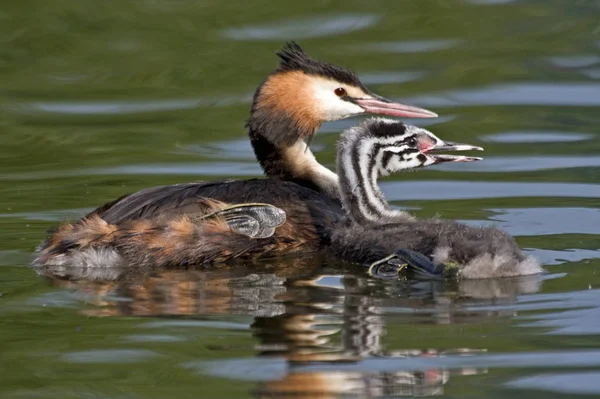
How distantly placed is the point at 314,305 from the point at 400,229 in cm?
99

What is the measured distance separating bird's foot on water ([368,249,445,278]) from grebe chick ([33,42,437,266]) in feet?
2.39

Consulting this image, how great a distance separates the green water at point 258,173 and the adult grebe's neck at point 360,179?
43cm

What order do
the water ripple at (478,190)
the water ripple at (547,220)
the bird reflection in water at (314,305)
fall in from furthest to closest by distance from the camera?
the water ripple at (478,190) → the water ripple at (547,220) → the bird reflection in water at (314,305)

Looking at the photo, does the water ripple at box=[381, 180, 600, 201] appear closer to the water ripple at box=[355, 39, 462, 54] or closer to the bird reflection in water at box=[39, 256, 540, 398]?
the bird reflection in water at box=[39, 256, 540, 398]

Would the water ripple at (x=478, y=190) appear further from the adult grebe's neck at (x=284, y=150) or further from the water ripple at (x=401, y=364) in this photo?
the water ripple at (x=401, y=364)

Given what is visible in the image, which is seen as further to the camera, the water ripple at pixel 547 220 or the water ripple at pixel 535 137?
the water ripple at pixel 535 137

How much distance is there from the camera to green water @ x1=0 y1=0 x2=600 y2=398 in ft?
20.0

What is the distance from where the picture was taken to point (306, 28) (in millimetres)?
14492

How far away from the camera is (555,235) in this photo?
8609 mm

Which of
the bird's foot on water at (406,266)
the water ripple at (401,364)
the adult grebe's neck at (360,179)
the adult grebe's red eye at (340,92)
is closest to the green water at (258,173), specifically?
the water ripple at (401,364)

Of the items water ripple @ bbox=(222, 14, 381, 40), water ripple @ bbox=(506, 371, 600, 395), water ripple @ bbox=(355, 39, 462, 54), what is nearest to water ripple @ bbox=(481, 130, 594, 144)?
water ripple @ bbox=(355, 39, 462, 54)

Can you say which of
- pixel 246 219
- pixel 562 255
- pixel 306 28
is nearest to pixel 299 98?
pixel 246 219

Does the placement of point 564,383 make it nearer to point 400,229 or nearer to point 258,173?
point 400,229

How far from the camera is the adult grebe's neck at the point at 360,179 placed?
8383 millimetres
